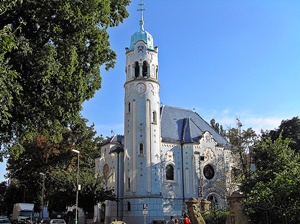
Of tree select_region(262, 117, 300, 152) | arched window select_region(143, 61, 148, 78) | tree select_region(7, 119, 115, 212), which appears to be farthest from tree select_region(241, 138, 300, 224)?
tree select_region(262, 117, 300, 152)

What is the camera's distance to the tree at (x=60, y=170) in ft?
131

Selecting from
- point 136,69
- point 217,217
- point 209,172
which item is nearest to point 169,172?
point 209,172

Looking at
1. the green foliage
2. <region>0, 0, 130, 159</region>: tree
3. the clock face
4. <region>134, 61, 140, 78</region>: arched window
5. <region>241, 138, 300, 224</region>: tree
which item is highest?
<region>134, 61, 140, 78</region>: arched window

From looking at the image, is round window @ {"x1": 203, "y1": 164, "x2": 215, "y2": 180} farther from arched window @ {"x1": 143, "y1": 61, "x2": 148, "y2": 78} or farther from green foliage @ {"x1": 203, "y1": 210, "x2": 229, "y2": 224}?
green foliage @ {"x1": 203, "y1": 210, "x2": 229, "y2": 224}

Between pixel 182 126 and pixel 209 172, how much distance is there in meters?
7.28

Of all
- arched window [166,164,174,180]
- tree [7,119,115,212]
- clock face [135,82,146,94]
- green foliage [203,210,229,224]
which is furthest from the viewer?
arched window [166,164,174,180]

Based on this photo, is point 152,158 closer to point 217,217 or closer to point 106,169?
point 106,169

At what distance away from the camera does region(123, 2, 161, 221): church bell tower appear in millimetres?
42875

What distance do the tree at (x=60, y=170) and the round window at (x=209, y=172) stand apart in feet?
42.0

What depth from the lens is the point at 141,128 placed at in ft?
145

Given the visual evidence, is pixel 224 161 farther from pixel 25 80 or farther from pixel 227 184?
pixel 25 80

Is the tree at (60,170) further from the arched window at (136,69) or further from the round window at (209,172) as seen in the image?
the round window at (209,172)

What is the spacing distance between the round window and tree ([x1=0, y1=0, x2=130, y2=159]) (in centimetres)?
3120

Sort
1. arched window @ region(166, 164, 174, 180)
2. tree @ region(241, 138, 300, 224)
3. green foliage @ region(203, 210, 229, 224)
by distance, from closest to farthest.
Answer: tree @ region(241, 138, 300, 224)
green foliage @ region(203, 210, 229, 224)
arched window @ region(166, 164, 174, 180)
